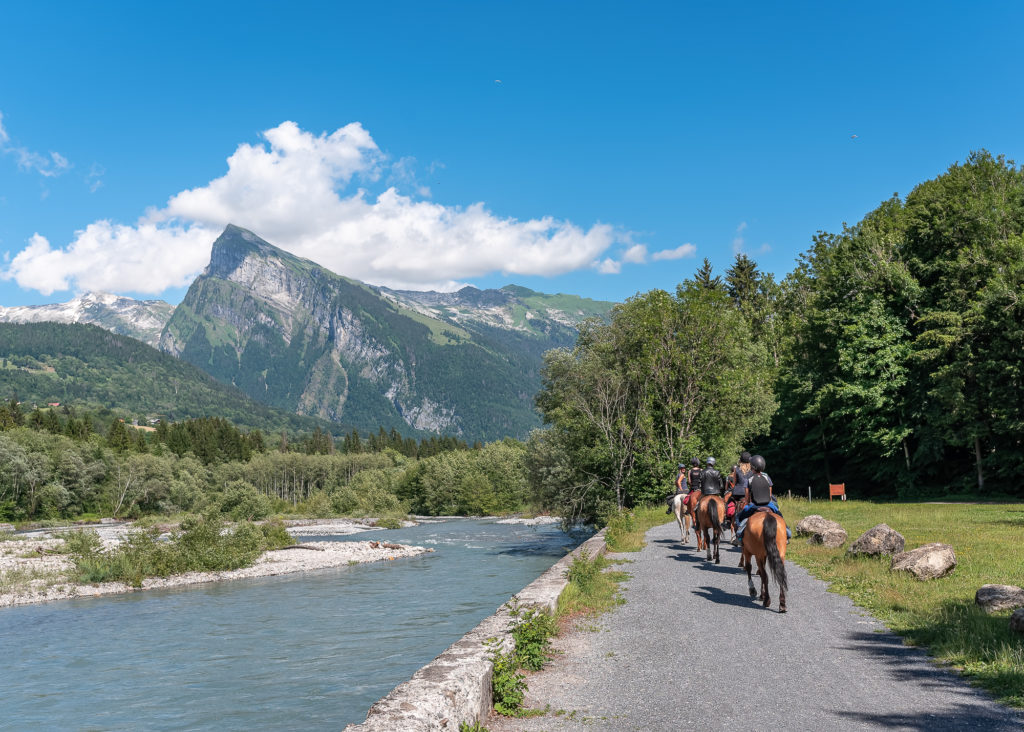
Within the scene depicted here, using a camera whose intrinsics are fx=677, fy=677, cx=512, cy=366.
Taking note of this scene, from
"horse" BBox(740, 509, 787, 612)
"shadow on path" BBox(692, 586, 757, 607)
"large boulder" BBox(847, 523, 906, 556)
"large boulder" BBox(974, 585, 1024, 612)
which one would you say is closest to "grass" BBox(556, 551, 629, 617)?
"shadow on path" BBox(692, 586, 757, 607)

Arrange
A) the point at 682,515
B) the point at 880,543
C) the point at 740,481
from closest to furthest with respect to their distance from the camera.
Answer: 1. the point at 880,543
2. the point at 740,481
3. the point at 682,515

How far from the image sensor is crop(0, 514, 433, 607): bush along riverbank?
118ft

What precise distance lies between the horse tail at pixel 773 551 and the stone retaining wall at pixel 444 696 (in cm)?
579

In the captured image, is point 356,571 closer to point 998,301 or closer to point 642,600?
point 642,600

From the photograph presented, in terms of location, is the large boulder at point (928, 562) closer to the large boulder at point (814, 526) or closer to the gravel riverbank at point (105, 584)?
the large boulder at point (814, 526)

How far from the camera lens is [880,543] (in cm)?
1673

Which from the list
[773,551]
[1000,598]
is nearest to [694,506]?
[773,551]

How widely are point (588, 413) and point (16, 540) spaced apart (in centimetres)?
5511

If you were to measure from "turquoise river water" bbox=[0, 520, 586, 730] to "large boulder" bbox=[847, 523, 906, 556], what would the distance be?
456 inches

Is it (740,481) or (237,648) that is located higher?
(740,481)

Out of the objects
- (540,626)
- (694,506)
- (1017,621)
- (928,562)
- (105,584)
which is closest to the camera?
(1017,621)

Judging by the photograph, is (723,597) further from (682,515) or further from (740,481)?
(682,515)

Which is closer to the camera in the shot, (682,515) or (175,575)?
(682,515)

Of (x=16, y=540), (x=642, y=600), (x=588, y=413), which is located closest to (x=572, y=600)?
(x=642, y=600)
